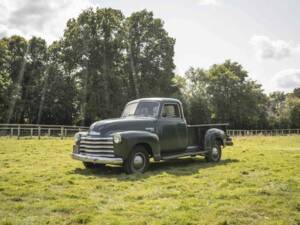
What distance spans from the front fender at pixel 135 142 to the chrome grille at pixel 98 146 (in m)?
0.24

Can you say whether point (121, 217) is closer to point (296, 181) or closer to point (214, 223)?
point (214, 223)

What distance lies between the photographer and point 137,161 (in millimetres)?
10828

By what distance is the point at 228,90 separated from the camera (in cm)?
6912

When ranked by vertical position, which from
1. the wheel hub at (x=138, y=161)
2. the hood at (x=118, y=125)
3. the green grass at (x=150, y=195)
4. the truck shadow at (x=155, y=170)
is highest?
the hood at (x=118, y=125)

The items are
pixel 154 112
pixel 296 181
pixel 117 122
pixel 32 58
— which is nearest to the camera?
pixel 296 181

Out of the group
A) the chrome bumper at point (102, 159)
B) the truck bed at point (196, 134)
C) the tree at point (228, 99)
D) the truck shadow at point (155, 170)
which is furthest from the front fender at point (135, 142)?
the tree at point (228, 99)

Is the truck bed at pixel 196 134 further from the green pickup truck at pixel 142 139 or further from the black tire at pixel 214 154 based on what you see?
the black tire at pixel 214 154

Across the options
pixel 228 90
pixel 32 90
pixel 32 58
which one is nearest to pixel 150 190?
pixel 32 90

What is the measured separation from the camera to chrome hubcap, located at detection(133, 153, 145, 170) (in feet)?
35.3

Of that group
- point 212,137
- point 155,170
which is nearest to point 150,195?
point 155,170

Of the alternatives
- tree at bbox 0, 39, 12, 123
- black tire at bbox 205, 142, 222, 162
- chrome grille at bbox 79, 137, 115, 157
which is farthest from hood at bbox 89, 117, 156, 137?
tree at bbox 0, 39, 12, 123

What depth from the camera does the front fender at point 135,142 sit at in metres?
10.3

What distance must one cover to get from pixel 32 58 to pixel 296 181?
4512 cm

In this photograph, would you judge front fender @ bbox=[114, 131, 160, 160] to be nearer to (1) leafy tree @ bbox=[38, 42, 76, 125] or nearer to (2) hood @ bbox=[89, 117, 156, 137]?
(2) hood @ bbox=[89, 117, 156, 137]
